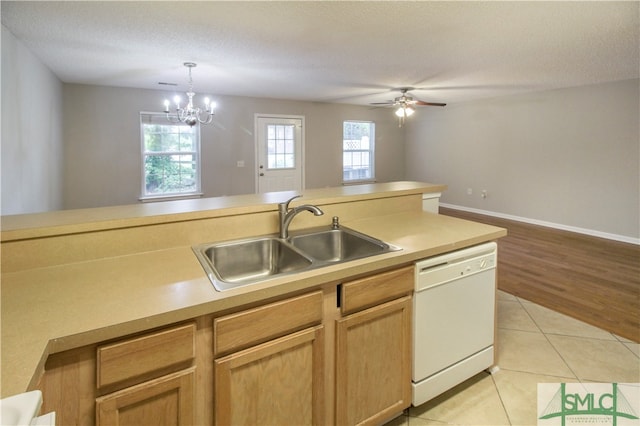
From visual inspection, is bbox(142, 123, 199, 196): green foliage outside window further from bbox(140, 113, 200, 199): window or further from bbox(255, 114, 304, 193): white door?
bbox(255, 114, 304, 193): white door

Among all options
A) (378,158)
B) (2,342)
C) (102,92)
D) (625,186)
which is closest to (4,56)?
(102,92)

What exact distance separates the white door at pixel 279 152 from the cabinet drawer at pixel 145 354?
5.47 meters

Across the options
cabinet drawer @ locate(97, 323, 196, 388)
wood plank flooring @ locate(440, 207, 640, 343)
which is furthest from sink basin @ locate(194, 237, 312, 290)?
wood plank flooring @ locate(440, 207, 640, 343)

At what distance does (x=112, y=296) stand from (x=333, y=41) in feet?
9.29

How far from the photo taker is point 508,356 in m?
2.19

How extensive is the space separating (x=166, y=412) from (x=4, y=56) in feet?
10.8

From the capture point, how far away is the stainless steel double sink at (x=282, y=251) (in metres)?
1.57

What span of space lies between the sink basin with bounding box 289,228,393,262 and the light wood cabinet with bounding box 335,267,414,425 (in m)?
0.32

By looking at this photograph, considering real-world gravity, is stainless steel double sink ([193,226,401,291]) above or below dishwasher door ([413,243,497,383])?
above

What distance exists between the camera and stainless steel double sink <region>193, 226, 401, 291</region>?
5.15 feet

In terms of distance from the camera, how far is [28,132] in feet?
11.1

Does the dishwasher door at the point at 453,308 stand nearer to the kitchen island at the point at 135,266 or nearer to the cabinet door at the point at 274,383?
the kitchen island at the point at 135,266

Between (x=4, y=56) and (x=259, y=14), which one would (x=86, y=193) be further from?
(x=259, y=14)

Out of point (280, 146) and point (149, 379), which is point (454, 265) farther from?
point (280, 146)
